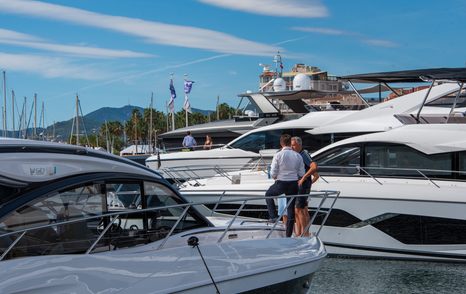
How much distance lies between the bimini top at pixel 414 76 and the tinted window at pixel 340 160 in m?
2.39

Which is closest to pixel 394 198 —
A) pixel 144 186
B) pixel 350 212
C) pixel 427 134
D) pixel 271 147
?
pixel 350 212

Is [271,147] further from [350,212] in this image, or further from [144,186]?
[144,186]

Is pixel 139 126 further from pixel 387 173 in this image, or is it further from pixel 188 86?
pixel 387 173

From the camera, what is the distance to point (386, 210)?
10.4 metres

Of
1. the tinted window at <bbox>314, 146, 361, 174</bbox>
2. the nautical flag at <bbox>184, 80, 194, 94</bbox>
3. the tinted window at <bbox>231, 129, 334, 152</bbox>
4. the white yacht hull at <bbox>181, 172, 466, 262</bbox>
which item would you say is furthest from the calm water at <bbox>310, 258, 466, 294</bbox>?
the nautical flag at <bbox>184, 80, 194, 94</bbox>

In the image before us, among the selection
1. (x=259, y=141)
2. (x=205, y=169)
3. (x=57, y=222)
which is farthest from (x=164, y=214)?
(x=259, y=141)

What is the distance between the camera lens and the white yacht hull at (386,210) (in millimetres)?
10125

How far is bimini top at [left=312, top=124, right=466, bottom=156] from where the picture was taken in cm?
1072

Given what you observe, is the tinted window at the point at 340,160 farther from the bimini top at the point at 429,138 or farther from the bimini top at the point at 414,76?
the bimini top at the point at 414,76

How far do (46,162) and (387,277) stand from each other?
6.44m

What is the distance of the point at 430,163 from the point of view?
10.9 metres

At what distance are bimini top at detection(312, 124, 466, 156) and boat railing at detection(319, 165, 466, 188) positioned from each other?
1.19ft

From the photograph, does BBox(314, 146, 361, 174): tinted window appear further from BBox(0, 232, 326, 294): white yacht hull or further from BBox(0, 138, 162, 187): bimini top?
BBox(0, 138, 162, 187): bimini top

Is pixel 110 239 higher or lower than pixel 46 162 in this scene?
lower
